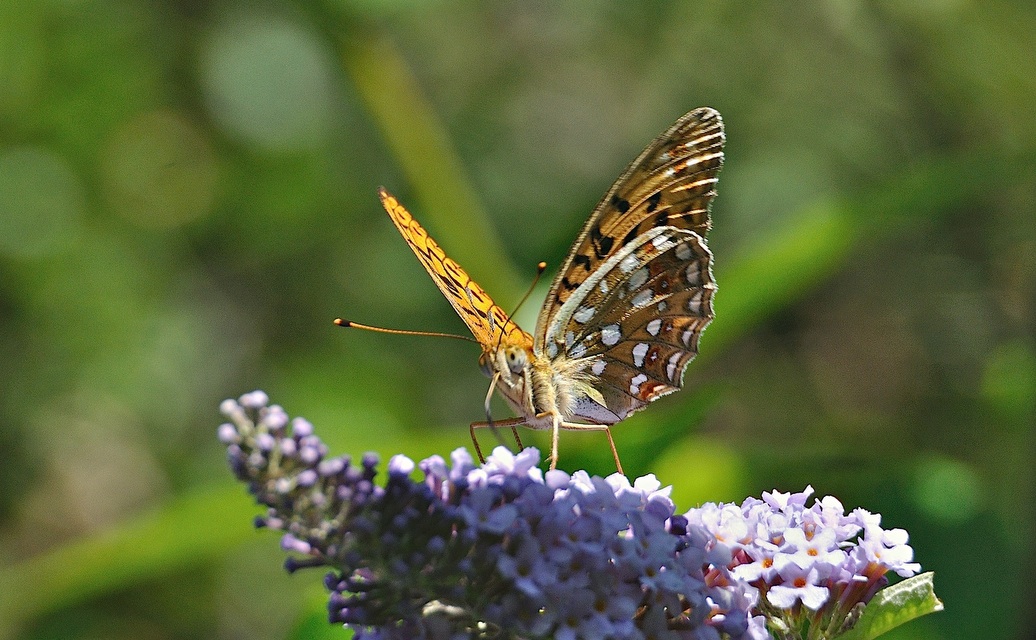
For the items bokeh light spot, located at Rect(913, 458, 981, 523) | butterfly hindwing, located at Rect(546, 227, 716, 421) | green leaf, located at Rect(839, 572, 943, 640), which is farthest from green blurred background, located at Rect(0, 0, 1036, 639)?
green leaf, located at Rect(839, 572, 943, 640)

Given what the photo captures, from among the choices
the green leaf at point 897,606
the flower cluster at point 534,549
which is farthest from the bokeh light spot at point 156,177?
the green leaf at point 897,606

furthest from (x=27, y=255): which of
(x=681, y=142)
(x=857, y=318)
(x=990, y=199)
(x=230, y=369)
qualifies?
(x=990, y=199)

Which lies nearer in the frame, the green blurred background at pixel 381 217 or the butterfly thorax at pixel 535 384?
the butterfly thorax at pixel 535 384

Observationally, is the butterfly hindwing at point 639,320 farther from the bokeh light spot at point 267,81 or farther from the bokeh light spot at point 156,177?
the bokeh light spot at point 156,177

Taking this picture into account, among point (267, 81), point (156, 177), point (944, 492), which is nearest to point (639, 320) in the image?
point (944, 492)

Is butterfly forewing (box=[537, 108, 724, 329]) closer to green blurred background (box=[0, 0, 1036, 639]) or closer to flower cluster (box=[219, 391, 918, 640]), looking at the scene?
flower cluster (box=[219, 391, 918, 640])

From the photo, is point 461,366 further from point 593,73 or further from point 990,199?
point 990,199
